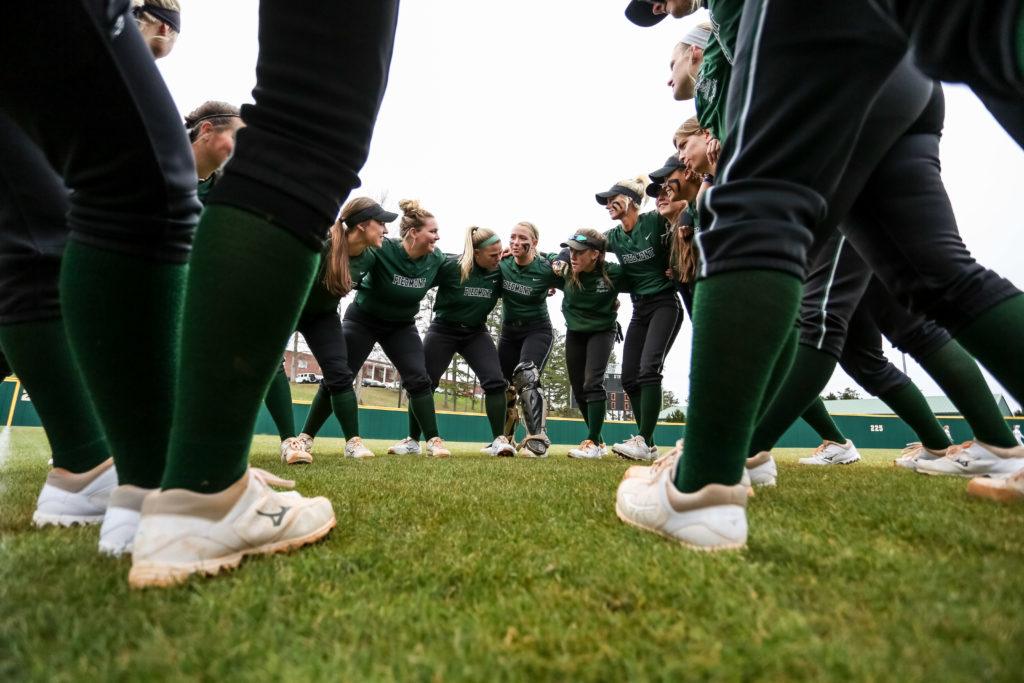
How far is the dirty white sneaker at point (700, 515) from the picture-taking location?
0.99 metres

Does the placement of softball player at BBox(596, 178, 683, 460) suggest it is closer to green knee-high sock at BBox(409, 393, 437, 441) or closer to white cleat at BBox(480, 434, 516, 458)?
white cleat at BBox(480, 434, 516, 458)

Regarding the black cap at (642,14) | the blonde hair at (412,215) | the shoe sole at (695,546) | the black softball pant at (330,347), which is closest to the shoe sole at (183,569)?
the shoe sole at (695,546)

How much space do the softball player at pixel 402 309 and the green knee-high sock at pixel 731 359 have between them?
400 cm

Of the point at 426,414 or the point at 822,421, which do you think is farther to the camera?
the point at 426,414

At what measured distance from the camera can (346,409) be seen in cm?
454

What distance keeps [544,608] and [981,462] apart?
264 centimetres

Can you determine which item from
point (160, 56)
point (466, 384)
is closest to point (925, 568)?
point (160, 56)

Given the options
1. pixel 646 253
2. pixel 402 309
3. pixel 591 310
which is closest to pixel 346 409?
pixel 402 309

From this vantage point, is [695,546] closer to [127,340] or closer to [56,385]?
[127,340]

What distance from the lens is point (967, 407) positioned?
2.34m

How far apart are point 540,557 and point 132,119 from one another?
0.99 m

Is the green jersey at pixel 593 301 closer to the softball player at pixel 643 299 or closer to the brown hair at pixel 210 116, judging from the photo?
the softball player at pixel 643 299

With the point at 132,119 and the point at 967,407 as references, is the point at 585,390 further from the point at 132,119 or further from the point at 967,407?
the point at 132,119

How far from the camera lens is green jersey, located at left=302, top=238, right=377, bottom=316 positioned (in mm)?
4177
